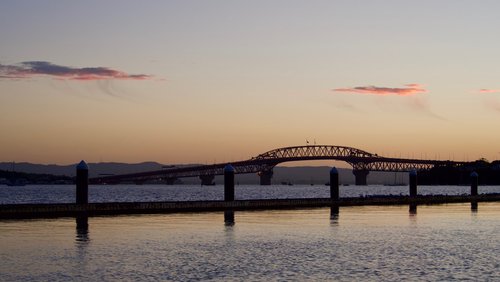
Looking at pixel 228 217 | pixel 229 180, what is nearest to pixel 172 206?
pixel 229 180

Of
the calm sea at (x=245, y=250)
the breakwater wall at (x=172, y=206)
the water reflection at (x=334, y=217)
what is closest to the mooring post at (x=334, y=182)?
the breakwater wall at (x=172, y=206)

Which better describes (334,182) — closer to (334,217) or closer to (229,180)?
(229,180)

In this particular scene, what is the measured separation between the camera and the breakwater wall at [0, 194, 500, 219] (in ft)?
178

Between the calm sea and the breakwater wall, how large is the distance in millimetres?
4660

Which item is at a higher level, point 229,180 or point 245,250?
point 229,180

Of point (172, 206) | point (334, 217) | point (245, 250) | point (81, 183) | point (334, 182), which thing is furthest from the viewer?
point (334, 182)

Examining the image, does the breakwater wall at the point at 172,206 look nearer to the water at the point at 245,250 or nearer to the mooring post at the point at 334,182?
the mooring post at the point at 334,182

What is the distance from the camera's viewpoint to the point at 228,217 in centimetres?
5772

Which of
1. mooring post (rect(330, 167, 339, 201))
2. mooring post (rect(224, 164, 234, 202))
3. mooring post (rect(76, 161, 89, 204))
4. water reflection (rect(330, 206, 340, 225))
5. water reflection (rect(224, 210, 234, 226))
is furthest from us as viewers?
mooring post (rect(330, 167, 339, 201))

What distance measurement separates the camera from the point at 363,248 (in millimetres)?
35562

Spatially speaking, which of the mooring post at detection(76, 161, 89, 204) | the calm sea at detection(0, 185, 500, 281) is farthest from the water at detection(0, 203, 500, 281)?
the mooring post at detection(76, 161, 89, 204)

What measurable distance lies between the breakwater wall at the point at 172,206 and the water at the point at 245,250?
13.2ft

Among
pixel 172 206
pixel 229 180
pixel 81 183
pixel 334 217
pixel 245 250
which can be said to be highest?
pixel 229 180

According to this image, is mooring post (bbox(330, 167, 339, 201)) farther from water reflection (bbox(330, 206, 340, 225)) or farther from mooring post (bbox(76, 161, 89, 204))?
mooring post (bbox(76, 161, 89, 204))
